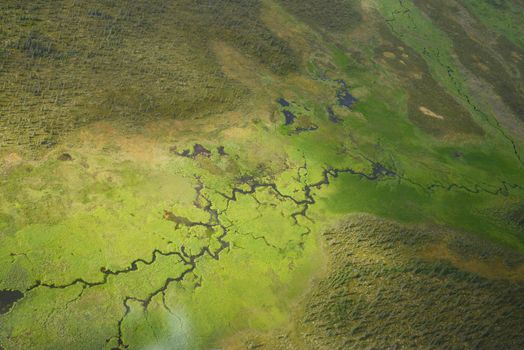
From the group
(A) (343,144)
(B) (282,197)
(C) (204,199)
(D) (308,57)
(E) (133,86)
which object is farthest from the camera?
(D) (308,57)

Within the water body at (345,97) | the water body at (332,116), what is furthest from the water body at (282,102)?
the water body at (345,97)

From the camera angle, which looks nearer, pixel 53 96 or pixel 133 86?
pixel 53 96

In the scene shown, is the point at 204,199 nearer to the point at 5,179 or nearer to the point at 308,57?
the point at 5,179

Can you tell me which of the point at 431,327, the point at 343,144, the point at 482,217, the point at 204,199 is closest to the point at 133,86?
the point at 204,199

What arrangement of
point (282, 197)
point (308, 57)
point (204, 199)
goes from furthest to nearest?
point (308, 57), point (282, 197), point (204, 199)

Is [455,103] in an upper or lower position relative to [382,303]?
upper

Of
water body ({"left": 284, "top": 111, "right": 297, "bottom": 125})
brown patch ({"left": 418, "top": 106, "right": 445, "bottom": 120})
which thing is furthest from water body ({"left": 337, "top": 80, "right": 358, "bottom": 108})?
brown patch ({"left": 418, "top": 106, "right": 445, "bottom": 120})
